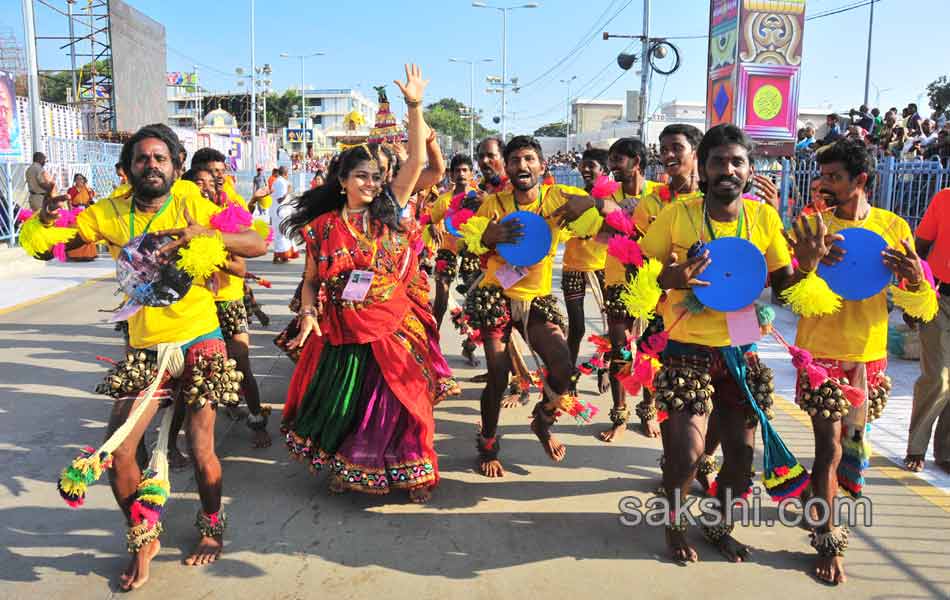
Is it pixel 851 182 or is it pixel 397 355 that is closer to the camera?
pixel 851 182

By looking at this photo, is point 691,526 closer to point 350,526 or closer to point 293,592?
point 350,526

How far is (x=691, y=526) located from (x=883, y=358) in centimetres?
126

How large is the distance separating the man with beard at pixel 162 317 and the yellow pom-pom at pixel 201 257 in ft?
0.23

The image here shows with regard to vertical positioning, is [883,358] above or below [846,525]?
above

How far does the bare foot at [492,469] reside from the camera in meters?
4.64

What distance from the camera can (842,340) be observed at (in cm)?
356

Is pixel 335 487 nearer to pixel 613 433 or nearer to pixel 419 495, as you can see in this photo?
pixel 419 495

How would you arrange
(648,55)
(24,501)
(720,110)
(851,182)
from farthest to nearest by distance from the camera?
(648,55) < (720,110) < (24,501) < (851,182)

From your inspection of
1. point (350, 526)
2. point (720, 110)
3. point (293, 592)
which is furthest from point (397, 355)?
point (720, 110)

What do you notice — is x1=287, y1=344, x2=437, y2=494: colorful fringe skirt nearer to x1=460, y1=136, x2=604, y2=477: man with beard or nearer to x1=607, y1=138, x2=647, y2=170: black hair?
x1=460, y1=136, x2=604, y2=477: man with beard

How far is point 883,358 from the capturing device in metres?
3.66

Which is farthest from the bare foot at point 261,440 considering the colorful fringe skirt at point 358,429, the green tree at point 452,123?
the green tree at point 452,123

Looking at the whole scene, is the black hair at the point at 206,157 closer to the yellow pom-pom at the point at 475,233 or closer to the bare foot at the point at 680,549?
the yellow pom-pom at the point at 475,233

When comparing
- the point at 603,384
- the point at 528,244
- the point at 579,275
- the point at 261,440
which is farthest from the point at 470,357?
the point at 528,244
